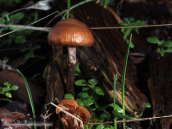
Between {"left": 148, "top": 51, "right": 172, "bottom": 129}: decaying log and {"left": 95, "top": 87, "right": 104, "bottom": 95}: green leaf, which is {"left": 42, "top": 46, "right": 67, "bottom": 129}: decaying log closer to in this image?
{"left": 95, "top": 87, "right": 104, "bottom": 95}: green leaf

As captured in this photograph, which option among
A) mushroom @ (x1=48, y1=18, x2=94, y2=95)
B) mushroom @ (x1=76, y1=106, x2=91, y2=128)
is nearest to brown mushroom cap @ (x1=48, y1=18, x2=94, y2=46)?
mushroom @ (x1=48, y1=18, x2=94, y2=95)

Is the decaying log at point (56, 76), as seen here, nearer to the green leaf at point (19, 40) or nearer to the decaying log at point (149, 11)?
the green leaf at point (19, 40)

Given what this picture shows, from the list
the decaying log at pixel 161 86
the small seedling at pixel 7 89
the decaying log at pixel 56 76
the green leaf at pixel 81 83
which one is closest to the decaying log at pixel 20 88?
the small seedling at pixel 7 89


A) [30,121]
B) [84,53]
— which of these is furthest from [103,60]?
[30,121]

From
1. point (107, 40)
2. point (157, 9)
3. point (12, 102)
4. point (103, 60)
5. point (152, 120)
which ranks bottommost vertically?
point (152, 120)

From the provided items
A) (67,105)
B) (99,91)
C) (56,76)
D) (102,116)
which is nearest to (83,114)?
(67,105)

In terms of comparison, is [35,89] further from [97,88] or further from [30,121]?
[97,88]

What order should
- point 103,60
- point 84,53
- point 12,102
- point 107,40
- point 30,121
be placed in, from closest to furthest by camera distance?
point 30,121 → point 12,102 → point 103,60 → point 84,53 → point 107,40
